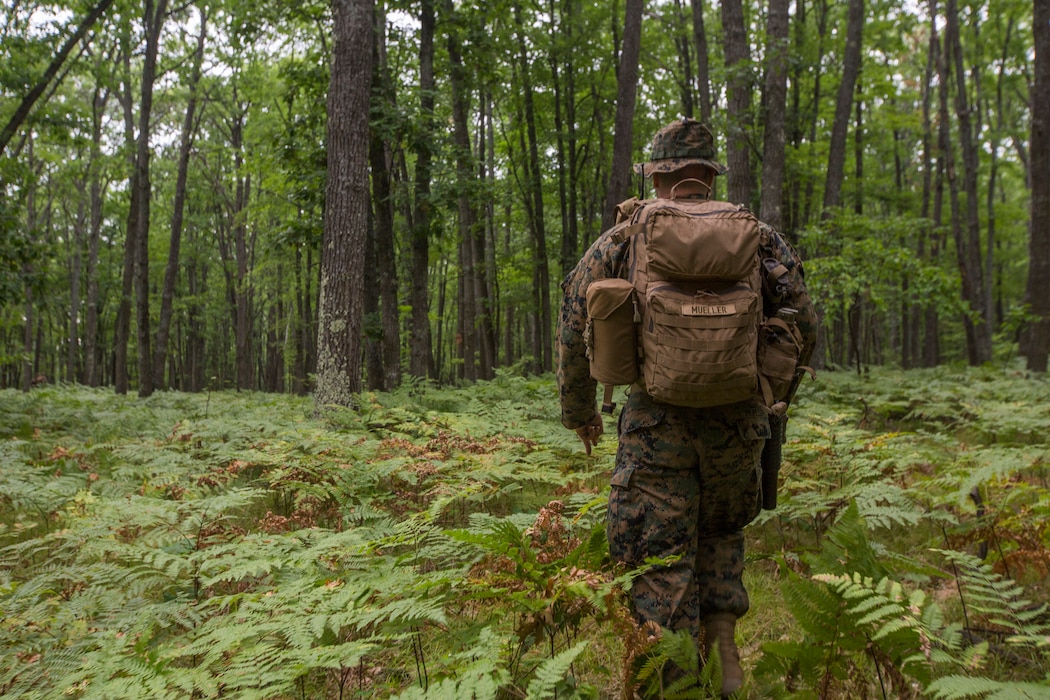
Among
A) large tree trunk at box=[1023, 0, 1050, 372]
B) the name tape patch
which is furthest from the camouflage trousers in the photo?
large tree trunk at box=[1023, 0, 1050, 372]

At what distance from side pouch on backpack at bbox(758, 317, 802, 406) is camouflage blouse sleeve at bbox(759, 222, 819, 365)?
0.43 ft

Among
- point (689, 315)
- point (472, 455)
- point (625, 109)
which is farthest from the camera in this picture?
point (625, 109)

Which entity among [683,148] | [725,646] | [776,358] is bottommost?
[725,646]

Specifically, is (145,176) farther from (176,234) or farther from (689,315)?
(689,315)

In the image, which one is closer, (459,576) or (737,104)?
(459,576)

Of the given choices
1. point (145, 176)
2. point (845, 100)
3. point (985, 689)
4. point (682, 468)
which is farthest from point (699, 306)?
point (145, 176)

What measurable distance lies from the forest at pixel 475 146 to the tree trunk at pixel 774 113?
0.06 meters

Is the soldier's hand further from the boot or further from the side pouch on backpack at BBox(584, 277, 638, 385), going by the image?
the boot

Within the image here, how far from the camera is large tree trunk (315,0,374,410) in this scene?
8.02m

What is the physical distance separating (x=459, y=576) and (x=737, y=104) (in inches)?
407

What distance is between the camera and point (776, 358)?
2.83 meters

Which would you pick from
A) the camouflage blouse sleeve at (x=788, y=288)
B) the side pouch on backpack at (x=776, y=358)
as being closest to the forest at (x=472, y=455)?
the side pouch on backpack at (x=776, y=358)

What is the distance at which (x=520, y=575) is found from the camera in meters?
2.72

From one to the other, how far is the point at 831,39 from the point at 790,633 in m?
21.2
